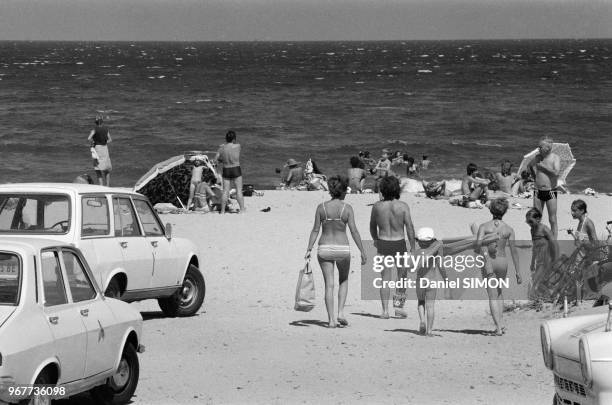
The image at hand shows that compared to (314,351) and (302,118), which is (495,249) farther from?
(302,118)

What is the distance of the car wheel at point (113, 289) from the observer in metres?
11.5

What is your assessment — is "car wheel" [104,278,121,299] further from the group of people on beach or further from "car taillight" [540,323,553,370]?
"car taillight" [540,323,553,370]

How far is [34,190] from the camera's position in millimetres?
11234

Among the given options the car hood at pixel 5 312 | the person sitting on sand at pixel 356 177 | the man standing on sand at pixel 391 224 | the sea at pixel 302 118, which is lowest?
the sea at pixel 302 118

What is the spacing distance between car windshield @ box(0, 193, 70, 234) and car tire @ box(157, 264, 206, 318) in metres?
2.20

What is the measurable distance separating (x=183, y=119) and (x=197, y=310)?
145 ft

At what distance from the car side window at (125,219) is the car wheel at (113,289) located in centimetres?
51

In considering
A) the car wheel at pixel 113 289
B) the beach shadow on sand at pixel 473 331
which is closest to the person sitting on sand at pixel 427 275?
the beach shadow on sand at pixel 473 331

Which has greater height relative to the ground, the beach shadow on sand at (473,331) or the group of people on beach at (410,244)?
the group of people on beach at (410,244)

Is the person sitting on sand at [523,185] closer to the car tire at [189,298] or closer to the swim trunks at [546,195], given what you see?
the swim trunks at [546,195]

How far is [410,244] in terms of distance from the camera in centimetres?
1258

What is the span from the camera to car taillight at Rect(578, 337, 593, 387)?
6734mm

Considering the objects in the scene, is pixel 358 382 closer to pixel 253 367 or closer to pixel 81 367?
pixel 253 367

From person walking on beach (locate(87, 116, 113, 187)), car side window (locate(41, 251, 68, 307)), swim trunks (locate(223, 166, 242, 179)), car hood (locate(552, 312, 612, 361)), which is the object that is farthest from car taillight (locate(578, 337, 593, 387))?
person walking on beach (locate(87, 116, 113, 187))
